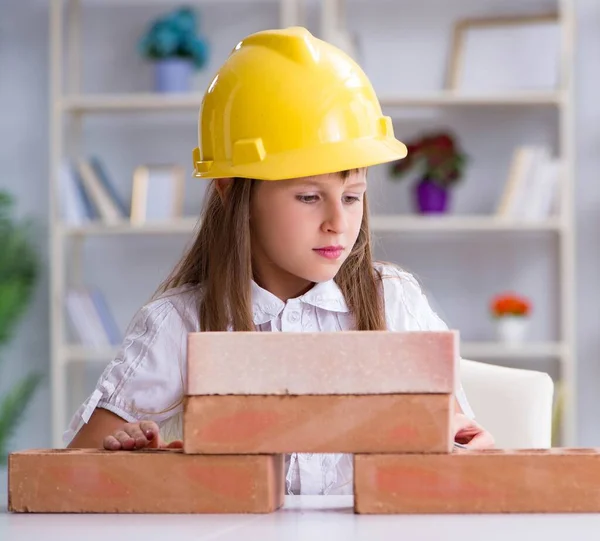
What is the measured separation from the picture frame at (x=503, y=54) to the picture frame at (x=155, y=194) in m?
1.00

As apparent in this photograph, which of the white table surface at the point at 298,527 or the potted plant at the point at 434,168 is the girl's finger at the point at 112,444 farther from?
the potted plant at the point at 434,168

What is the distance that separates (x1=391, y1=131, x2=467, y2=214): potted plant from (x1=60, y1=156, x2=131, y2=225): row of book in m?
0.97

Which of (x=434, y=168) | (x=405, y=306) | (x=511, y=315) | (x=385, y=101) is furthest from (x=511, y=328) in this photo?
(x=405, y=306)

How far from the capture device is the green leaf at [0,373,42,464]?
3811 millimetres

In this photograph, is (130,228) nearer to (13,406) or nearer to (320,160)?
(13,406)

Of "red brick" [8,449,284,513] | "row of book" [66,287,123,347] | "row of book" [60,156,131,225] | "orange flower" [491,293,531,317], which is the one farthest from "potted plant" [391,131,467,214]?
"red brick" [8,449,284,513]

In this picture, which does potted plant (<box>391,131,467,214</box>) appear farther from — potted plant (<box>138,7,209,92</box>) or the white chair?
the white chair

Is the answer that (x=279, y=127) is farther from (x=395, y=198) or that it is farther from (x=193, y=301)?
(x=395, y=198)

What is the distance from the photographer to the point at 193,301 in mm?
1684

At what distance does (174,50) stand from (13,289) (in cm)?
98

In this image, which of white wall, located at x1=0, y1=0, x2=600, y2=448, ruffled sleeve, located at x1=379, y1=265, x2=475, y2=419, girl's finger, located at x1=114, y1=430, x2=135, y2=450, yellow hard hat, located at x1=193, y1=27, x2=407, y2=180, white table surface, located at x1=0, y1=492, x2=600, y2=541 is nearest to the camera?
white table surface, located at x1=0, y1=492, x2=600, y2=541

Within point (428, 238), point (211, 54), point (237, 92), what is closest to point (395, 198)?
point (428, 238)

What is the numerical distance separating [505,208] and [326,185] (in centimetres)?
233

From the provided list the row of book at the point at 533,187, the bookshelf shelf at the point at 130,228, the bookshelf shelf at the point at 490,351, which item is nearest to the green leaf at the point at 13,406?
the bookshelf shelf at the point at 490,351
